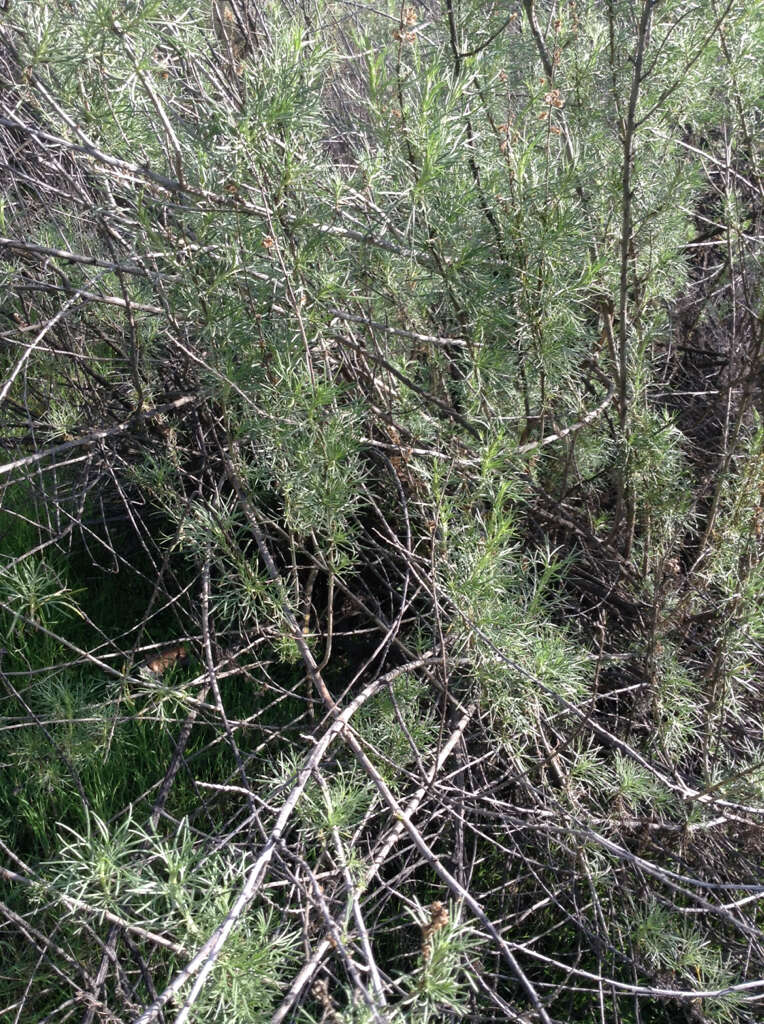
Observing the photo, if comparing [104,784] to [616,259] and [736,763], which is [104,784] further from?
[616,259]

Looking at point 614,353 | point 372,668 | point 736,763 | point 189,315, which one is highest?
point 189,315

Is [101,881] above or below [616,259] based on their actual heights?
below

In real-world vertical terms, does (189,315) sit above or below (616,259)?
above

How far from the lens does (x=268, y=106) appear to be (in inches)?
70.0

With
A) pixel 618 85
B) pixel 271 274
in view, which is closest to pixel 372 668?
pixel 271 274

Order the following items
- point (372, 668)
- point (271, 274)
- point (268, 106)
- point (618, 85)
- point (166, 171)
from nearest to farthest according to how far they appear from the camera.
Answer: point (268, 106) → point (271, 274) → point (166, 171) → point (618, 85) → point (372, 668)

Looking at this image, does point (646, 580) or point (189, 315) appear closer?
point (189, 315)

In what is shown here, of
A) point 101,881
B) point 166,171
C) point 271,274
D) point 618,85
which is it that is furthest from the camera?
point 618,85

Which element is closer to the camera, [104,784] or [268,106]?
[268,106]

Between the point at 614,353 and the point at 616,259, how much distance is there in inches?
10.0

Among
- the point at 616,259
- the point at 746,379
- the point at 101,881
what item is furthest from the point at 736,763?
the point at 101,881

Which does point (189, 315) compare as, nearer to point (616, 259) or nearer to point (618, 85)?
point (616, 259)

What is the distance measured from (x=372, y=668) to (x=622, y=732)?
753mm

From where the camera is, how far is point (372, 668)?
277cm
